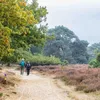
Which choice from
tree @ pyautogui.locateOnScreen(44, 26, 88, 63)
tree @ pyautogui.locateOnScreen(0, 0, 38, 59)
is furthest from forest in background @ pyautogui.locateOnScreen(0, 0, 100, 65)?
tree @ pyautogui.locateOnScreen(44, 26, 88, 63)

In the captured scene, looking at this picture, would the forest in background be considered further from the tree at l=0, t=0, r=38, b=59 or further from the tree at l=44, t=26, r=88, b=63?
the tree at l=44, t=26, r=88, b=63

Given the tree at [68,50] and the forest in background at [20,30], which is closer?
the forest in background at [20,30]

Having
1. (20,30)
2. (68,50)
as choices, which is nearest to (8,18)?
(20,30)

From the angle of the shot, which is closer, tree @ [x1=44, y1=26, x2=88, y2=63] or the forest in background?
the forest in background

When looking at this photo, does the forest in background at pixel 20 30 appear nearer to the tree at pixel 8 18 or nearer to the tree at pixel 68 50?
the tree at pixel 8 18

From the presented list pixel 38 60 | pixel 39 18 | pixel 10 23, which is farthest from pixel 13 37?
pixel 38 60

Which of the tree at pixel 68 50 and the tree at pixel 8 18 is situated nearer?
the tree at pixel 8 18

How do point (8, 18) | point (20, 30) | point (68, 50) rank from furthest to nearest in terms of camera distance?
point (68, 50) < point (20, 30) < point (8, 18)

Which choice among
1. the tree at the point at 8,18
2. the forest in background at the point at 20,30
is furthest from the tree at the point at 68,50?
the tree at the point at 8,18

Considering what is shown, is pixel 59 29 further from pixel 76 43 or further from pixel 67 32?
pixel 76 43

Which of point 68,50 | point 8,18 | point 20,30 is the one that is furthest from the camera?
point 68,50

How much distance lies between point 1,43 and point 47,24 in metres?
14.2

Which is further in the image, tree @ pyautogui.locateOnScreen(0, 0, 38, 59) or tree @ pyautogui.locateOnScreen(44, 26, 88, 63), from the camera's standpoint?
tree @ pyautogui.locateOnScreen(44, 26, 88, 63)

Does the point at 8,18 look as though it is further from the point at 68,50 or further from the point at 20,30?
the point at 68,50
